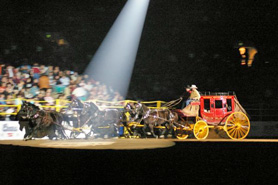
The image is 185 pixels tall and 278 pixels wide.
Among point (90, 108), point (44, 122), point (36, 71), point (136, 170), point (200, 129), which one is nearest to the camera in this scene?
point (136, 170)

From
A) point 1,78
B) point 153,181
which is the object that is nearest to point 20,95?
point 1,78

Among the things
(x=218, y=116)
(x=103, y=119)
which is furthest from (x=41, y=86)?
(x=218, y=116)

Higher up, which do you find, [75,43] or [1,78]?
[75,43]

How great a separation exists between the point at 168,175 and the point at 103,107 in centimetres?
1101

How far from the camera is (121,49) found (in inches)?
929

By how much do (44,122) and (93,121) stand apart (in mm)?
1941

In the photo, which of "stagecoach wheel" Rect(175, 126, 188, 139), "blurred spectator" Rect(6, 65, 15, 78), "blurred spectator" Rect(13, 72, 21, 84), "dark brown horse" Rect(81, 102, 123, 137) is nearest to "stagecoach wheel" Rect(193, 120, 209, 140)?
"stagecoach wheel" Rect(175, 126, 188, 139)

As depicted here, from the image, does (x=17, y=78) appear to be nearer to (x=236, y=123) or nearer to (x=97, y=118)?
(x=97, y=118)

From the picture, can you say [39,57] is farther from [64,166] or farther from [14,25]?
[64,166]

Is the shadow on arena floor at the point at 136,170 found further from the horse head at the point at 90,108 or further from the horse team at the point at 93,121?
the horse head at the point at 90,108

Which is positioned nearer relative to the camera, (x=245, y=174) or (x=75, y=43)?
(x=245, y=174)

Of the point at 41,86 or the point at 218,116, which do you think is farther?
the point at 41,86

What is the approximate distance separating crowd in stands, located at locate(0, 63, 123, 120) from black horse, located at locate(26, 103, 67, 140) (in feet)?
2.75

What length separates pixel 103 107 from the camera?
16.7 metres
